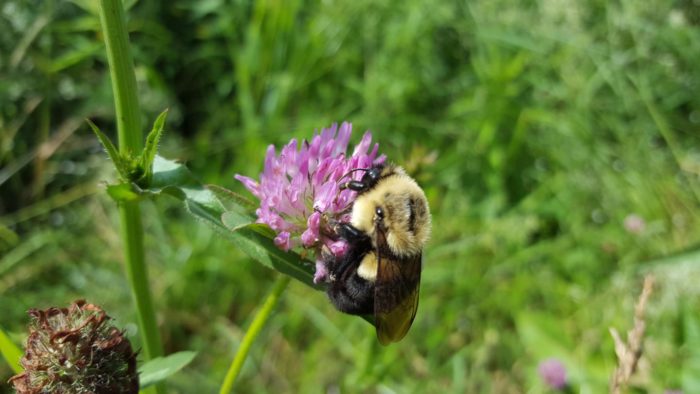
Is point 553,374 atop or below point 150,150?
below

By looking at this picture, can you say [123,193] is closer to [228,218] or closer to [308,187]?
[228,218]

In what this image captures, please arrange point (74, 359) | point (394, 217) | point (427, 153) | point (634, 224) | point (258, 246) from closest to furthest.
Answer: point (74, 359), point (258, 246), point (394, 217), point (427, 153), point (634, 224)

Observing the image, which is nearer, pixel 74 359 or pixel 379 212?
pixel 74 359

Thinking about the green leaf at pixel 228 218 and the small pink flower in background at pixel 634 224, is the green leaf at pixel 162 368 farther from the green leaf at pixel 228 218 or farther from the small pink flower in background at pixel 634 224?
the small pink flower in background at pixel 634 224

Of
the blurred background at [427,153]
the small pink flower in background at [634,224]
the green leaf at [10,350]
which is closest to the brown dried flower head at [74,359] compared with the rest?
the green leaf at [10,350]

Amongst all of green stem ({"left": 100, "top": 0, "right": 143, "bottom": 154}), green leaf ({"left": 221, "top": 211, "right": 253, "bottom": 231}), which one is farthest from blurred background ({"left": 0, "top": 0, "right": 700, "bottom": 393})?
green stem ({"left": 100, "top": 0, "right": 143, "bottom": 154})

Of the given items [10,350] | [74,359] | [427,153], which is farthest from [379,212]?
[427,153]
